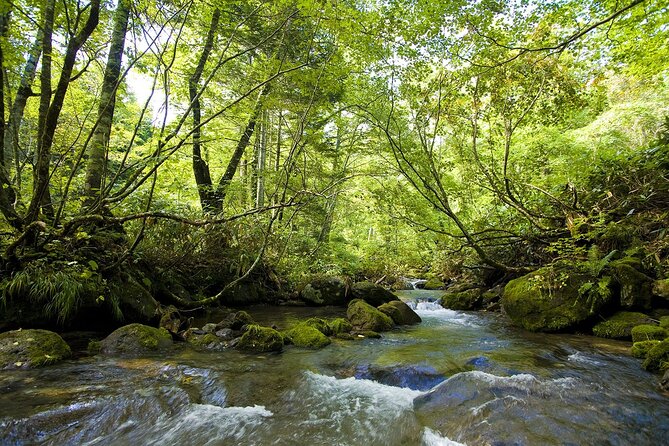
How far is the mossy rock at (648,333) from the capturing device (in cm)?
510

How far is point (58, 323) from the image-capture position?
18.6 ft

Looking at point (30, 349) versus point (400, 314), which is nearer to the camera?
point (30, 349)

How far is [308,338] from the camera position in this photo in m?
6.15

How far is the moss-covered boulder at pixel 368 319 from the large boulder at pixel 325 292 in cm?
282

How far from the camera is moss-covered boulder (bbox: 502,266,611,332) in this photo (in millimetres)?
6309

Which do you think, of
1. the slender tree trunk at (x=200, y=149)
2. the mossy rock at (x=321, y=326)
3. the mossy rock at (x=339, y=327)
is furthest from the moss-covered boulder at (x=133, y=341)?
the slender tree trunk at (x=200, y=149)

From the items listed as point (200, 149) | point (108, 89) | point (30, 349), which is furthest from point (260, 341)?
point (200, 149)

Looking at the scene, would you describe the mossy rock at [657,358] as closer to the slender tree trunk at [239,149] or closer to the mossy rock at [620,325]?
the mossy rock at [620,325]

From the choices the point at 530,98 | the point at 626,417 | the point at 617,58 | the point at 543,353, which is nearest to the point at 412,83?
the point at 530,98

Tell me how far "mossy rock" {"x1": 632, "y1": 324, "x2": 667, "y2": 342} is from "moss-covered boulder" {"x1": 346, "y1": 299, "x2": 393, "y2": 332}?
4.18 metres

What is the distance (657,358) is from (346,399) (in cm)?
406

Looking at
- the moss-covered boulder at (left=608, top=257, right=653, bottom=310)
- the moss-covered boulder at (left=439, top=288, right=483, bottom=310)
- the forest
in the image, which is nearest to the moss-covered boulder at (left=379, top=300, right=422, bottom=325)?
the forest

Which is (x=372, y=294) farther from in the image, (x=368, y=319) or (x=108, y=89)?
(x=108, y=89)

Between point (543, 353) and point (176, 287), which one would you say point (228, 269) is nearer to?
point (176, 287)
